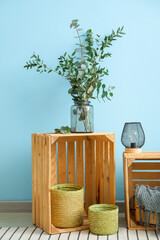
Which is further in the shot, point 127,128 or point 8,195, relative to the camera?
point 8,195

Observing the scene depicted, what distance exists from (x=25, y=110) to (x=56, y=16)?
2.54 ft

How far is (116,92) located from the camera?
2.66 m

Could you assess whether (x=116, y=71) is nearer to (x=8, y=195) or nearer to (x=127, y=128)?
(x=127, y=128)

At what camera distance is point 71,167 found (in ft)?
8.49

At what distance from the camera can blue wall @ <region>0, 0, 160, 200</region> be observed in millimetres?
2652

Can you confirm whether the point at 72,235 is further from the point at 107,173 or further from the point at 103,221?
the point at 107,173

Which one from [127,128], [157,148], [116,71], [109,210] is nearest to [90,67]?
[116,71]

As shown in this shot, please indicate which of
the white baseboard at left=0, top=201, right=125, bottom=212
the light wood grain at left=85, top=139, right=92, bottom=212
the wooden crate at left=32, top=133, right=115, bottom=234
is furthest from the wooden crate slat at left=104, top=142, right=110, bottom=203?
the white baseboard at left=0, top=201, right=125, bottom=212

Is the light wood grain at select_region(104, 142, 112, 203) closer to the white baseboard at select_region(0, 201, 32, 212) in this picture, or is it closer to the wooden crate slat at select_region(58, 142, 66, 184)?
the wooden crate slat at select_region(58, 142, 66, 184)

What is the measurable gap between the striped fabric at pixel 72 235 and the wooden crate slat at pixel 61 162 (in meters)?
0.48

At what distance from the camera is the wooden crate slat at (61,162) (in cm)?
Result: 257

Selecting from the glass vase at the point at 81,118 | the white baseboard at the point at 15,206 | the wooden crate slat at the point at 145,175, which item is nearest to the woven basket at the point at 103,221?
the wooden crate slat at the point at 145,175

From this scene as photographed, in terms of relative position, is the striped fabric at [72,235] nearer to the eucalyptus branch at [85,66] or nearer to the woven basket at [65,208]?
the woven basket at [65,208]

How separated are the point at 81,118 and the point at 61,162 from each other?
43 centimetres
